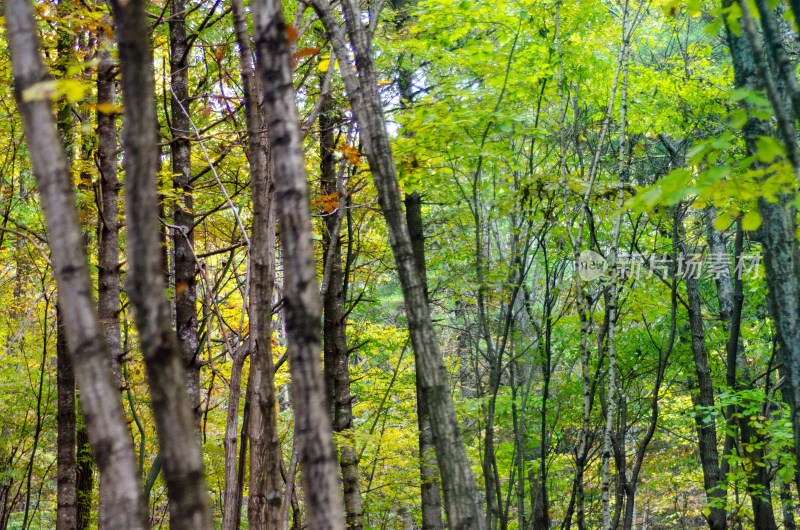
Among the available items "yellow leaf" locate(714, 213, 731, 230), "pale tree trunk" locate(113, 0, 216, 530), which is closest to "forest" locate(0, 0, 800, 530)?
"pale tree trunk" locate(113, 0, 216, 530)

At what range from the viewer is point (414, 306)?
7.67 ft

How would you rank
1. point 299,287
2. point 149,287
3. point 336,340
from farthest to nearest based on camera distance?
point 336,340 < point 299,287 < point 149,287

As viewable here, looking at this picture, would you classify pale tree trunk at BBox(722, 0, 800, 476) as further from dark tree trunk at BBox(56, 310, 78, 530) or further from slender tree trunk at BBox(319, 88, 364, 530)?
dark tree trunk at BBox(56, 310, 78, 530)

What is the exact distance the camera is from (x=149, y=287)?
4.10ft

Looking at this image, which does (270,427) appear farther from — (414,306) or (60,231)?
(60,231)

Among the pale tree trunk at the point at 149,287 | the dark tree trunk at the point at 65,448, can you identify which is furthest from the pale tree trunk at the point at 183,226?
the pale tree trunk at the point at 149,287

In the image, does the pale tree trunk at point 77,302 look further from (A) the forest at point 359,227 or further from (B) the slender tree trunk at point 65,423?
(B) the slender tree trunk at point 65,423

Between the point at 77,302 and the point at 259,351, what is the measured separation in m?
1.30

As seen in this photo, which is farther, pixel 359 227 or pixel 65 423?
pixel 359 227

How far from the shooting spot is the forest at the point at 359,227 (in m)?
1.30

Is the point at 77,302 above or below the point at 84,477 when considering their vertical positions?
above

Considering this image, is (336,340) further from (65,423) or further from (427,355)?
(427,355)

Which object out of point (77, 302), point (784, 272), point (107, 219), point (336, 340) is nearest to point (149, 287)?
point (77, 302)

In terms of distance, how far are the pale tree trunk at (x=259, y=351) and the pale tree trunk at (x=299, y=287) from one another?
0.95m
